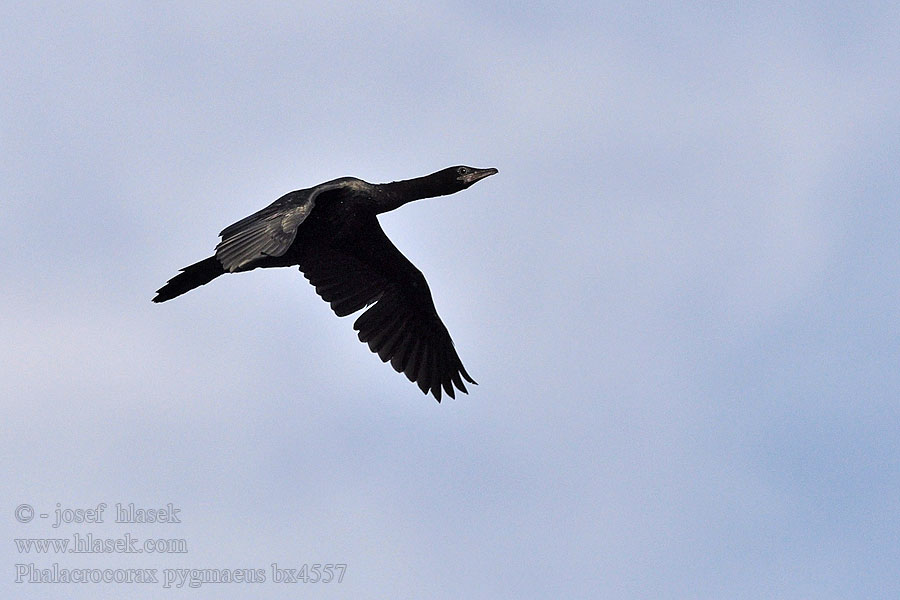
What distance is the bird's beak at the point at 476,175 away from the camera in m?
19.2

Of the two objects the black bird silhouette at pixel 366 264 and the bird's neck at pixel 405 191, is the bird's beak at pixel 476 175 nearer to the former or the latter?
the black bird silhouette at pixel 366 264

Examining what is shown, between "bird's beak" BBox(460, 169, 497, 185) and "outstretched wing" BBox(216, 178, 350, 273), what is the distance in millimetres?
2674

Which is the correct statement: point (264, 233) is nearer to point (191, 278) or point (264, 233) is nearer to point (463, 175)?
point (191, 278)

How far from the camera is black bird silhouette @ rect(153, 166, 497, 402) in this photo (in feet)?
56.0

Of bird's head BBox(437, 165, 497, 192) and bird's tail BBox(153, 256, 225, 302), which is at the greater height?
bird's head BBox(437, 165, 497, 192)

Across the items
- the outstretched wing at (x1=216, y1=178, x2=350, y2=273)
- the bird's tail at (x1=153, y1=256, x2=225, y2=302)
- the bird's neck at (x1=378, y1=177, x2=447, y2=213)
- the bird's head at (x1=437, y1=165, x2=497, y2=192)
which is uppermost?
the bird's head at (x1=437, y1=165, x2=497, y2=192)

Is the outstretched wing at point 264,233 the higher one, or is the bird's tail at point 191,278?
the bird's tail at point 191,278

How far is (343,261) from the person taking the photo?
65.5ft

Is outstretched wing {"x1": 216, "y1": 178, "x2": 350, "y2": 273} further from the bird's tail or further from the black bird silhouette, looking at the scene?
the bird's tail

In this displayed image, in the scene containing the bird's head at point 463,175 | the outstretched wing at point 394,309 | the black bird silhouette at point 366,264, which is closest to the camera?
the black bird silhouette at point 366,264

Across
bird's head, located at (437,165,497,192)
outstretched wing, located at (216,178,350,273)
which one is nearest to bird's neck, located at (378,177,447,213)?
bird's head, located at (437,165,497,192)

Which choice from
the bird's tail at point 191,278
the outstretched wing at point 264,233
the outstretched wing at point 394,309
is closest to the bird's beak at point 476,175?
the outstretched wing at point 394,309

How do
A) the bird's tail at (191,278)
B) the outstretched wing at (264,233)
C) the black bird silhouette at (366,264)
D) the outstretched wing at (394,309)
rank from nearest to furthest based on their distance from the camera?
1. the outstretched wing at (264,233)
2. the black bird silhouette at (366,264)
3. the bird's tail at (191,278)
4. the outstretched wing at (394,309)

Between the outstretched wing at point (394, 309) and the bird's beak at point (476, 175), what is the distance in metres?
1.47
